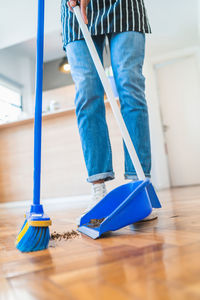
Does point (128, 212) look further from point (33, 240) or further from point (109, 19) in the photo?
point (109, 19)

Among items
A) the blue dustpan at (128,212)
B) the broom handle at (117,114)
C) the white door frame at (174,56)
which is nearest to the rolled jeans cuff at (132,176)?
the broom handle at (117,114)

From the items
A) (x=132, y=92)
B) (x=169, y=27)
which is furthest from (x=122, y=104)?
(x=169, y=27)

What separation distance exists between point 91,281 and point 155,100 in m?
4.47

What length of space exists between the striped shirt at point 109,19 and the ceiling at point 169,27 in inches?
112

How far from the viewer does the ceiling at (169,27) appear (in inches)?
142

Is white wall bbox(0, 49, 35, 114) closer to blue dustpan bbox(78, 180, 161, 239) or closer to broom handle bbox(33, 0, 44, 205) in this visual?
broom handle bbox(33, 0, 44, 205)

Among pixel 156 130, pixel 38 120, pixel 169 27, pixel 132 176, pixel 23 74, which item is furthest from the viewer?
pixel 23 74

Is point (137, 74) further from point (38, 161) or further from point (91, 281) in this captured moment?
point (91, 281)

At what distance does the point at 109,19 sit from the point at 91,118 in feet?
1.14

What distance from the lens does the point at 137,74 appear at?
0.93 meters

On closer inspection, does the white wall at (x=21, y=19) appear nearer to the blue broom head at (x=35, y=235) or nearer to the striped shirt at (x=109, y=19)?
the striped shirt at (x=109, y=19)

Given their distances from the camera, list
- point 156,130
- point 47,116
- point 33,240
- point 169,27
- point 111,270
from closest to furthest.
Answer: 1. point 111,270
2. point 33,240
3. point 47,116
4. point 169,27
5. point 156,130

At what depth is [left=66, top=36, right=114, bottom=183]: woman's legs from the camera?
91 centimetres

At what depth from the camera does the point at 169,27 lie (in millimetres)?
4008
